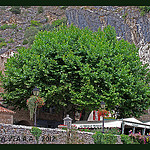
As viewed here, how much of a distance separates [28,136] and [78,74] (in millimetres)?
9560

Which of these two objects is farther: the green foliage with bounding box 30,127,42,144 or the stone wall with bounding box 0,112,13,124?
the stone wall with bounding box 0,112,13,124

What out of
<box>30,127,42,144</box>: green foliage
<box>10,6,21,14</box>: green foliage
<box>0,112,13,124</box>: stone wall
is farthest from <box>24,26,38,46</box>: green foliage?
<box>30,127,42,144</box>: green foliage

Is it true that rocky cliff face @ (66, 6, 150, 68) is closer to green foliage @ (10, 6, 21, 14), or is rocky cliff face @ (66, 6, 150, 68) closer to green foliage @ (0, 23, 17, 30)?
green foliage @ (0, 23, 17, 30)

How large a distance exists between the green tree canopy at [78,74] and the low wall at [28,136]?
443cm

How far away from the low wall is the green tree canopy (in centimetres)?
443

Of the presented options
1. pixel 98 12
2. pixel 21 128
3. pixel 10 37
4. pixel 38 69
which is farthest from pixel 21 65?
pixel 10 37

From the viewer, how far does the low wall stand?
1589 centimetres

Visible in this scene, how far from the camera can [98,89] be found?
24.5 meters

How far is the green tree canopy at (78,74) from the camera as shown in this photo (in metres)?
23.5

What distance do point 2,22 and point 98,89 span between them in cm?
7704

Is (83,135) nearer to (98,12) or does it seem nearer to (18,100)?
(18,100)

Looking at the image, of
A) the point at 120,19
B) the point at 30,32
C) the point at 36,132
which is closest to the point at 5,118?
the point at 36,132

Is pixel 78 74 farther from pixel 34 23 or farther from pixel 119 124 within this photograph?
pixel 34 23

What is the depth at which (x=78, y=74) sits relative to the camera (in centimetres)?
2470
